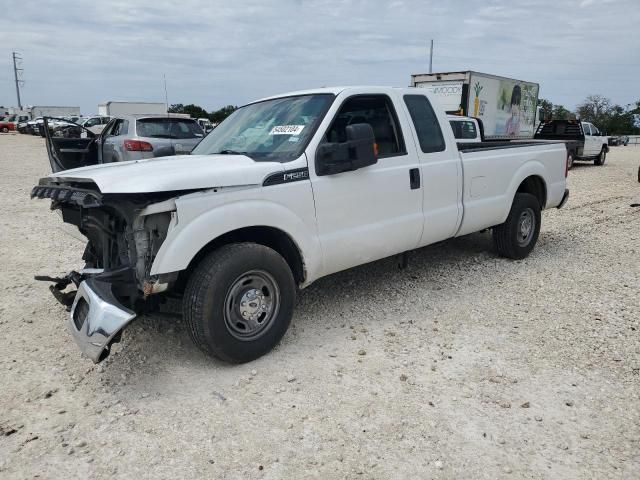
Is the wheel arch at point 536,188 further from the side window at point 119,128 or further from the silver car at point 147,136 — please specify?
the side window at point 119,128

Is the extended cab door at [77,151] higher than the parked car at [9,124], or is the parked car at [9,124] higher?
the parked car at [9,124]

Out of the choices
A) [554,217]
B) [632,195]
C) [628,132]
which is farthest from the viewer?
[628,132]

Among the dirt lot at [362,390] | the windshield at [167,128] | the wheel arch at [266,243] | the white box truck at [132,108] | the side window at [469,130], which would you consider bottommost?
the dirt lot at [362,390]

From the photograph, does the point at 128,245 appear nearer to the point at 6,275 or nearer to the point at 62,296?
the point at 62,296

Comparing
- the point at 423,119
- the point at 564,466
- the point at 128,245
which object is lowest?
the point at 564,466

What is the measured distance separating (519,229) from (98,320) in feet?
15.8

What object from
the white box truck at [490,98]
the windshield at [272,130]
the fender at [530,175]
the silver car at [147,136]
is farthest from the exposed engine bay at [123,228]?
the white box truck at [490,98]

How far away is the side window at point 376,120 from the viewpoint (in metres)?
4.27

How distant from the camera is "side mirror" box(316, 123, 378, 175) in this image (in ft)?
12.6

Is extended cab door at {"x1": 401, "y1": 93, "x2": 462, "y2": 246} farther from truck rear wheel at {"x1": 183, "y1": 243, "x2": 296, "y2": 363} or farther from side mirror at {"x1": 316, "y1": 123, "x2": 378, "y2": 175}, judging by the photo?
truck rear wheel at {"x1": 183, "y1": 243, "x2": 296, "y2": 363}

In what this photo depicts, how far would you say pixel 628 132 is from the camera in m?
70.6

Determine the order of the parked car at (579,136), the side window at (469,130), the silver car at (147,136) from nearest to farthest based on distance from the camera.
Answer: the side window at (469,130) < the silver car at (147,136) < the parked car at (579,136)

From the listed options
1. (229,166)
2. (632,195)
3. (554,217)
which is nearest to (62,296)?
(229,166)

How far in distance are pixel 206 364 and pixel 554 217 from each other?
24.0ft
